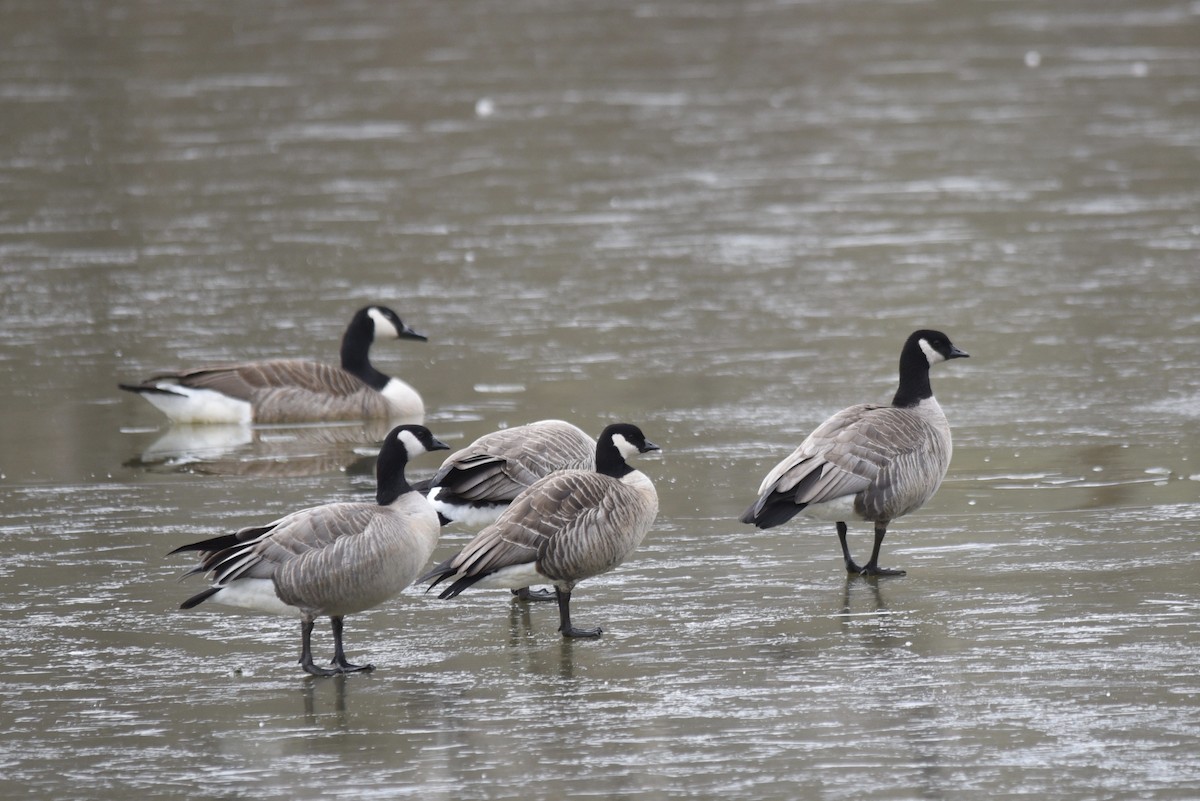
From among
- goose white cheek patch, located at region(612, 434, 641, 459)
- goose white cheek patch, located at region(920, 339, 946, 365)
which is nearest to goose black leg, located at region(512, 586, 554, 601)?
goose white cheek patch, located at region(612, 434, 641, 459)

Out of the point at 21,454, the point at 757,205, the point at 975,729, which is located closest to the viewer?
the point at 975,729

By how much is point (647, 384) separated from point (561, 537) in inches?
202

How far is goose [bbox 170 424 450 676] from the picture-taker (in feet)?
22.7

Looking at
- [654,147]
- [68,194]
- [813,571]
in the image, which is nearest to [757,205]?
[654,147]

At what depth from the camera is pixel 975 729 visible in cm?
609

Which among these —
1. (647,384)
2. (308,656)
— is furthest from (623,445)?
(647,384)

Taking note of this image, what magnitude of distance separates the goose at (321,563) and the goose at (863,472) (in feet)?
5.21

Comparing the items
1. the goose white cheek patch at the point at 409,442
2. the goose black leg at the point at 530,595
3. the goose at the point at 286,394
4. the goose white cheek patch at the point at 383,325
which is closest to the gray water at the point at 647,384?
the goose black leg at the point at 530,595

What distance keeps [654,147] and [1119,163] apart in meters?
5.57

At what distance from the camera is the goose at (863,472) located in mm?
7957

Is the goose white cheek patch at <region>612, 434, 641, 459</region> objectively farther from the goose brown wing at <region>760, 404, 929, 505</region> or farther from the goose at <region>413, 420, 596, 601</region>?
the goose brown wing at <region>760, 404, 929, 505</region>

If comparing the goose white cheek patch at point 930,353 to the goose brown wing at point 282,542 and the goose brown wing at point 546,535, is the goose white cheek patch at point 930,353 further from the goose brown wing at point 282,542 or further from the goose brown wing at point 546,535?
the goose brown wing at point 282,542

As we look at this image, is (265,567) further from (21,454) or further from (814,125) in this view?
(814,125)

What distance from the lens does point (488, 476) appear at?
27.1 feet
